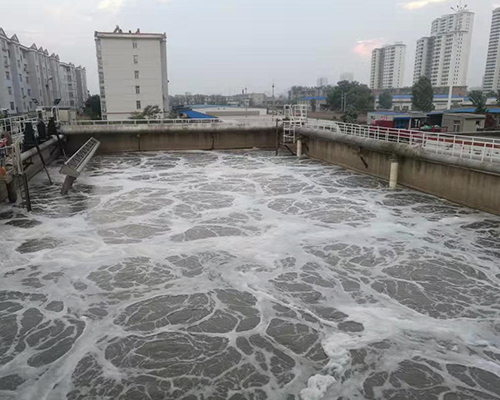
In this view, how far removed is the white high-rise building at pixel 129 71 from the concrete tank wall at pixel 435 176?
33869 mm

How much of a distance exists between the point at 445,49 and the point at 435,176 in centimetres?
8927

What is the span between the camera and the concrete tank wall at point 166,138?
99.0ft

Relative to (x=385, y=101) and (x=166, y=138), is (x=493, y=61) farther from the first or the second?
(x=166, y=138)

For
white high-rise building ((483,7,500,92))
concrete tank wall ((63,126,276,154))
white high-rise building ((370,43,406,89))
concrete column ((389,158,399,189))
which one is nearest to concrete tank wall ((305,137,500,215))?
concrete column ((389,158,399,189))

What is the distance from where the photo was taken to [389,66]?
6555 inches

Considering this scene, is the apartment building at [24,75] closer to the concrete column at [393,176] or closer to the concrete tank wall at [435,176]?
the concrete tank wall at [435,176]

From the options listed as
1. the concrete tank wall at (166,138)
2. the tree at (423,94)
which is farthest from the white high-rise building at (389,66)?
the concrete tank wall at (166,138)

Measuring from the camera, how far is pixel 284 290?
366 inches

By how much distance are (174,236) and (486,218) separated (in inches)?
410

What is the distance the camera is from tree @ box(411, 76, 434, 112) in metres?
70.5

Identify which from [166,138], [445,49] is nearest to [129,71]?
[166,138]

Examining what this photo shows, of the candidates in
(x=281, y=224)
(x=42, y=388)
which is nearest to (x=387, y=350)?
(x=42, y=388)

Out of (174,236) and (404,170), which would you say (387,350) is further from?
(404,170)

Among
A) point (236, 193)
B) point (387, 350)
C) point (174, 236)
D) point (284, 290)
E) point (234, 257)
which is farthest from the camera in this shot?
point (236, 193)
